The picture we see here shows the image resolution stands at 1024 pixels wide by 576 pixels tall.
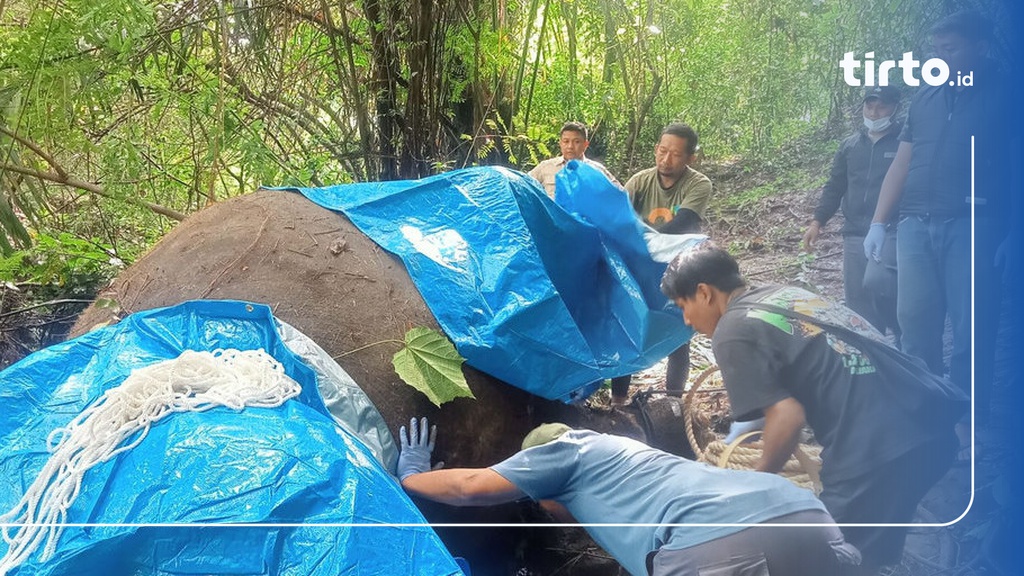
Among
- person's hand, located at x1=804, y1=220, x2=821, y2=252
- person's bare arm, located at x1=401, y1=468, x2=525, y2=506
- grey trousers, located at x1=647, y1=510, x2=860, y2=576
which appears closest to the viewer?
grey trousers, located at x1=647, y1=510, x2=860, y2=576

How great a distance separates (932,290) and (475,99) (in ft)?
3.14

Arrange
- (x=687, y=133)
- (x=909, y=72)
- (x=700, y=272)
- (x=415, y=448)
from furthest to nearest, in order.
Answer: (x=415, y=448)
(x=687, y=133)
(x=700, y=272)
(x=909, y=72)

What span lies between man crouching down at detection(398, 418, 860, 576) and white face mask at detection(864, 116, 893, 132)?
0.53 meters

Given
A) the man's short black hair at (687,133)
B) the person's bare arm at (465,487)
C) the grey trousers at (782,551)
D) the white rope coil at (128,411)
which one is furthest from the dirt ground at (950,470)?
the white rope coil at (128,411)

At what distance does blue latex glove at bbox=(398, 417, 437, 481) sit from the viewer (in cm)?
149

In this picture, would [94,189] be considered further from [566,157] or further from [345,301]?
[566,157]

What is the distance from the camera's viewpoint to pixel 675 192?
145cm

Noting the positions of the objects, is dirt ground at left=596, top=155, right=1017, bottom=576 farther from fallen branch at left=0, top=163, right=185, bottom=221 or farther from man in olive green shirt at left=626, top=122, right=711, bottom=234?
fallen branch at left=0, top=163, right=185, bottom=221

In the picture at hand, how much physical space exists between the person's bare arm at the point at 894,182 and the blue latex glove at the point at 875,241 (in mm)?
10

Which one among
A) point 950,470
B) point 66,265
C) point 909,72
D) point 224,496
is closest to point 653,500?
point 950,470

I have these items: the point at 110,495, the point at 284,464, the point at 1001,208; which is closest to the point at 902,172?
the point at 1001,208

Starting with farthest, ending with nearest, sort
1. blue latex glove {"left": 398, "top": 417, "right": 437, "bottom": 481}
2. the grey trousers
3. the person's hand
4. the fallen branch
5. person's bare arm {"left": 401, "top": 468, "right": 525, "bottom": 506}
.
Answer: the fallen branch
blue latex glove {"left": 398, "top": 417, "right": 437, "bottom": 481}
person's bare arm {"left": 401, "top": 468, "right": 525, "bottom": 506}
the person's hand
the grey trousers

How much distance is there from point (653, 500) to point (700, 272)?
0.37 metres

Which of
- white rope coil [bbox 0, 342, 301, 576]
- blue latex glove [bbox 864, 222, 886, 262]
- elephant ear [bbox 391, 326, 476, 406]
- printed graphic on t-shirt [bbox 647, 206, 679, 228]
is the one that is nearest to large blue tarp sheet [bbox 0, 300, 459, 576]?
white rope coil [bbox 0, 342, 301, 576]
